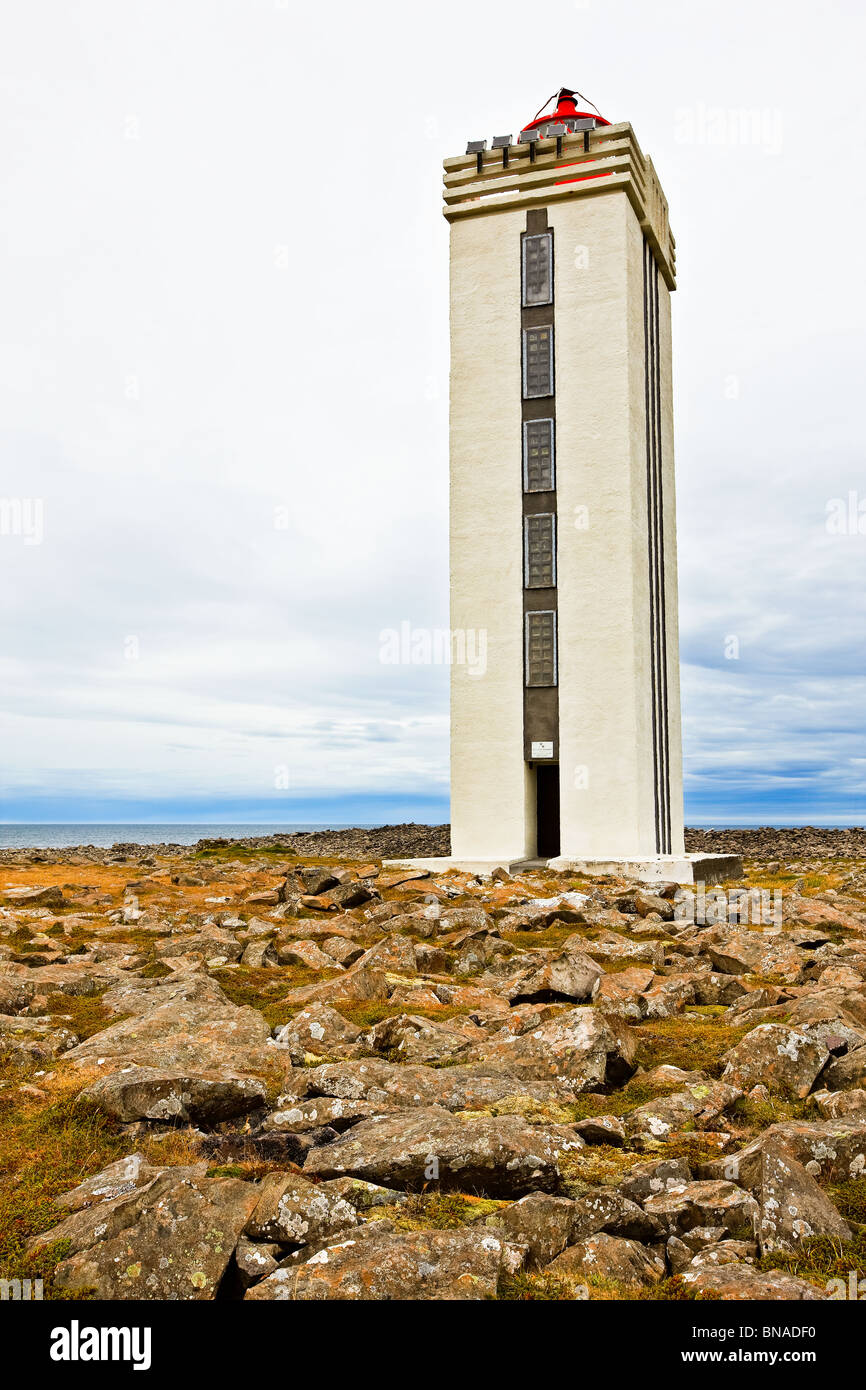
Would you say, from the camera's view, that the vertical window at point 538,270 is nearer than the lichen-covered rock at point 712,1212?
No

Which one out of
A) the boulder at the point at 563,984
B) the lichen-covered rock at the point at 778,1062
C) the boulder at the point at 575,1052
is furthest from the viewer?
the boulder at the point at 563,984

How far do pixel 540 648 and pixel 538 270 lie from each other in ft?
36.6

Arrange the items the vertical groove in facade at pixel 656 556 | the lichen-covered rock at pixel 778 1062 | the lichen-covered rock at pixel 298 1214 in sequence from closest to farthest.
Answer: the lichen-covered rock at pixel 298 1214, the lichen-covered rock at pixel 778 1062, the vertical groove in facade at pixel 656 556

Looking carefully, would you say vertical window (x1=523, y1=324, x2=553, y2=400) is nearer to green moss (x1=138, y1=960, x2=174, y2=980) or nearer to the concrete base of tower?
the concrete base of tower

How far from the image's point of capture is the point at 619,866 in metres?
25.5

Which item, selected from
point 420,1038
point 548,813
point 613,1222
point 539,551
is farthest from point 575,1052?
point 548,813

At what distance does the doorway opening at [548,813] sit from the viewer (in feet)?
104

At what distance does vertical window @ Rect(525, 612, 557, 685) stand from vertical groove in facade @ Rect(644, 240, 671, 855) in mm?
3498

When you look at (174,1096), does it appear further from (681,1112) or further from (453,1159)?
(681,1112)

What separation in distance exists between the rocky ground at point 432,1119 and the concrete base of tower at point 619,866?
42.4ft

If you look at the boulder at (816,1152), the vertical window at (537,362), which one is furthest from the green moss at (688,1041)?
the vertical window at (537,362)

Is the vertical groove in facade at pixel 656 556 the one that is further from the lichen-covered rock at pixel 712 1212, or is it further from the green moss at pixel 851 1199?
the lichen-covered rock at pixel 712 1212
